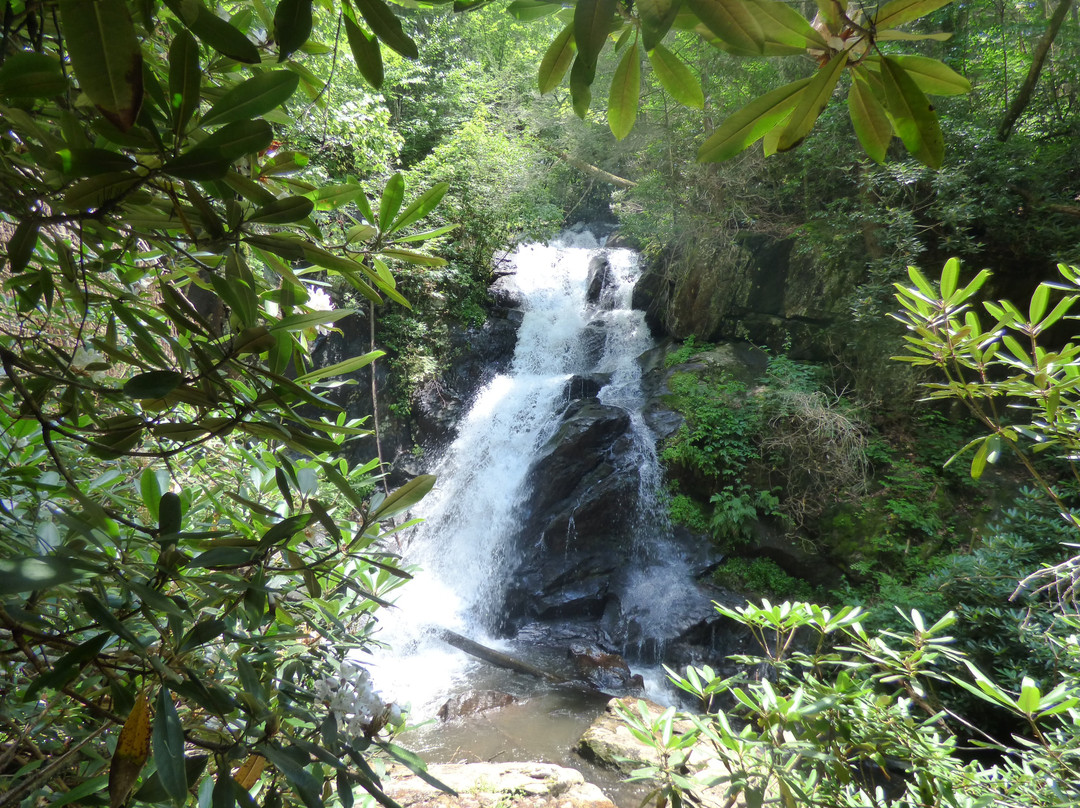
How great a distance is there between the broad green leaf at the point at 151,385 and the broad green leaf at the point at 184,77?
29cm

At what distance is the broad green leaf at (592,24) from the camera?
1.81ft

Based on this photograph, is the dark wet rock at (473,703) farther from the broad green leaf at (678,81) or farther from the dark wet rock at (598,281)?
the dark wet rock at (598,281)

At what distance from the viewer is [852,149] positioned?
6332 millimetres

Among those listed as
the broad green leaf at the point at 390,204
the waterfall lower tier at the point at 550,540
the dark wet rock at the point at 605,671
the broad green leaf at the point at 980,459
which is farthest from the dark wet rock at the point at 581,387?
the broad green leaf at the point at 390,204

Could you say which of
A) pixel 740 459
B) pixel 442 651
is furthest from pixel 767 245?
pixel 442 651

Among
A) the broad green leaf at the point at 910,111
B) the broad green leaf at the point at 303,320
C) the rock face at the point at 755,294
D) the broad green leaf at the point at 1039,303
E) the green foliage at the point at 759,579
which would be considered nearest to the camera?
the broad green leaf at the point at 910,111

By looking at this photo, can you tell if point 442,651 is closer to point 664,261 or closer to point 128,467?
point 128,467

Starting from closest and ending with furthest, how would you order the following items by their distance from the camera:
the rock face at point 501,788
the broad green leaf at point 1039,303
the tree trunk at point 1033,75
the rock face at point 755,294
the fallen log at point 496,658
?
the broad green leaf at point 1039,303 → the rock face at point 501,788 → the tree trunk at point 1033,75 → the fallen log at point 496,658 → the rock face at point 755,294

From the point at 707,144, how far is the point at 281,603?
4.19 feet

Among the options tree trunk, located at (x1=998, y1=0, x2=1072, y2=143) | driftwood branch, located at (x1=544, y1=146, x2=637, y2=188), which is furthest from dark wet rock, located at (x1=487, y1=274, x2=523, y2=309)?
tree trunk, located at (x1=998, y1=0, x2=1072, y2=143)

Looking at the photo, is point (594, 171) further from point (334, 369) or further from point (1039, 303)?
point (334, 369)

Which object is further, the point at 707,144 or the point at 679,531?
the point at 679,531

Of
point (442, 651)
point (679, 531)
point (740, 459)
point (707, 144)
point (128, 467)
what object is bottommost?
point (442, 651)

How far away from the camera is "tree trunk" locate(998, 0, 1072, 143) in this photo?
4582mm
